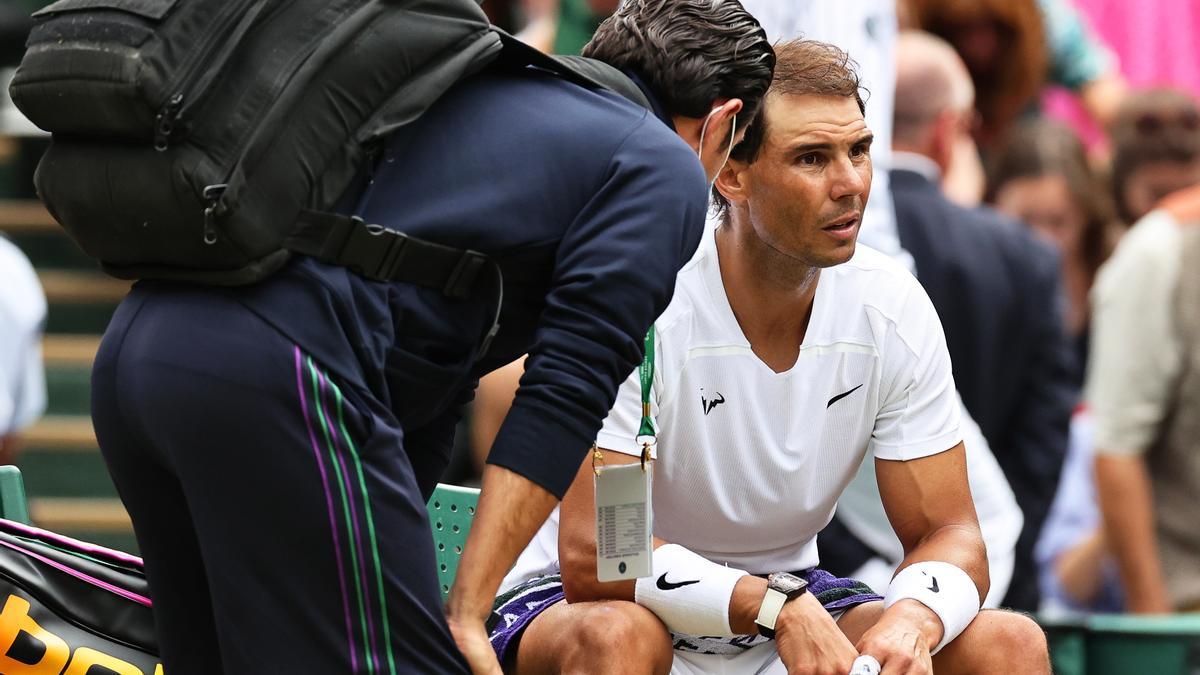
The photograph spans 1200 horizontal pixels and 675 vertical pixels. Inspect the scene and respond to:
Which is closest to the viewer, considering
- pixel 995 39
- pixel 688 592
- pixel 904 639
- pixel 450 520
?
pixel 904 639

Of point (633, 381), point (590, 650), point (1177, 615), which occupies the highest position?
point (633, 381)

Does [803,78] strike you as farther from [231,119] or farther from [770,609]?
[231,119]

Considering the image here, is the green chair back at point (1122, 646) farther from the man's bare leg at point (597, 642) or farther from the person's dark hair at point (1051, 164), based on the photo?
the man's bare leg at point (597, 642)

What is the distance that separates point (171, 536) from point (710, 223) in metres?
1.33

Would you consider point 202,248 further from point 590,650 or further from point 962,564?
point 962,564

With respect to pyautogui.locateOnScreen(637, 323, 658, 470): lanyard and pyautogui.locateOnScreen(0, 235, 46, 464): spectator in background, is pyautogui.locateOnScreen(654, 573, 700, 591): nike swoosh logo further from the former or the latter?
pyautogui.locateOnScreen(0, 235, 46, 464): spectator in background

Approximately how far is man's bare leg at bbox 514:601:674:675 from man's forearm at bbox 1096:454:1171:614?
9.99 feet

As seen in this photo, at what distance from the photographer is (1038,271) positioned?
18.0 feet

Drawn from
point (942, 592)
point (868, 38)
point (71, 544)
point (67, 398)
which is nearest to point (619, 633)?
point (942, 592)

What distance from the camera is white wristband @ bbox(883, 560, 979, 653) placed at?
3.20m

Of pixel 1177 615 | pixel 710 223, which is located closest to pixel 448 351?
pixel 710 223

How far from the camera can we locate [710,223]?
3648 millimetres

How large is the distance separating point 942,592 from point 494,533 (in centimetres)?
99

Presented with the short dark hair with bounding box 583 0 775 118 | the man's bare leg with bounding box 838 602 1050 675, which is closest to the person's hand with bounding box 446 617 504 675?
the short dark hair with bounding box 583 0 775 118
